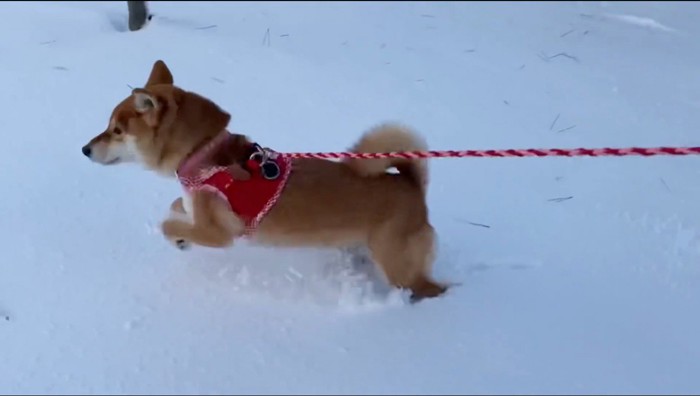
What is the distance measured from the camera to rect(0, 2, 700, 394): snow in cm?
252

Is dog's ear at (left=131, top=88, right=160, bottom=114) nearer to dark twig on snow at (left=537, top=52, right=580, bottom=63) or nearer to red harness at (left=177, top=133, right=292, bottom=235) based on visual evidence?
red harness at (left=177, top=133, right=292, bottom=235)

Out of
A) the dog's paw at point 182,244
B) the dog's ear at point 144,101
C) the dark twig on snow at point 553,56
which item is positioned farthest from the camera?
the dark twig on snow at point 553,56

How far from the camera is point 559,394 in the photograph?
2.41m

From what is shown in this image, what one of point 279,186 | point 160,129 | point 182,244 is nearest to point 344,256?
point 279,186

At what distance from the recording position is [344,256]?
3229 millimetres

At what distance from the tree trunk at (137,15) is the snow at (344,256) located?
0.19 meters

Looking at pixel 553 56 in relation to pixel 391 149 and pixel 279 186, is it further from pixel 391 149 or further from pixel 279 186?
pixel 279 186

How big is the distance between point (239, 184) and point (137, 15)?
11.9ft

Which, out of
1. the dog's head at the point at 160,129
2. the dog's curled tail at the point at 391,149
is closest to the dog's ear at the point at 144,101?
the dog's head at the point at 160,129

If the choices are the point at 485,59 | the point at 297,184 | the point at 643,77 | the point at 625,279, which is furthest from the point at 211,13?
the point at 625,279

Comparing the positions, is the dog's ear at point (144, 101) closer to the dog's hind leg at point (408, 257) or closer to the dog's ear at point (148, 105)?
the dog's ear at point (148, 105)

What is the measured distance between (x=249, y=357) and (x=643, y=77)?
4261mm

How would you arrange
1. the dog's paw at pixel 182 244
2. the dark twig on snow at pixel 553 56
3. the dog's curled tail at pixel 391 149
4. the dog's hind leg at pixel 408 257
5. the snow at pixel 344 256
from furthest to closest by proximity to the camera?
1. the dark twig on snow at pixel 553 56
2. the dog's paw at pixel 182 244
3. the dog's hind leg at pixel 408 257
4. the dog's curled tail at pixel 391 149
5. the snow at pixel 344 256

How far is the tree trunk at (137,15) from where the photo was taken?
589 cm
